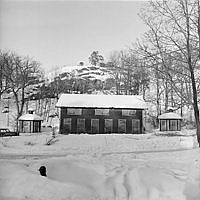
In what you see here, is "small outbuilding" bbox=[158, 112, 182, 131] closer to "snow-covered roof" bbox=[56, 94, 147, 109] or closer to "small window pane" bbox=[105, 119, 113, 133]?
"snow-covered roof" bbox=[56, 94, 147, 109]

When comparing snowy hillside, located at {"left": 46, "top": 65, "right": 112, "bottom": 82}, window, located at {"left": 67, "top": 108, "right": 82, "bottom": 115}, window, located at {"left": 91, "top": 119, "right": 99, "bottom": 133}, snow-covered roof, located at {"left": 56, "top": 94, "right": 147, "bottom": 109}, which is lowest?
window, located at {"left": 91, "top": 119, "right": 99, "bottom": 133}

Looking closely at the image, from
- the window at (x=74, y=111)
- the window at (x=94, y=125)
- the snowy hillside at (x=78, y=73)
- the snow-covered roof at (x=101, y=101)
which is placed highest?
the snowy hillside at (x=78, y=73)

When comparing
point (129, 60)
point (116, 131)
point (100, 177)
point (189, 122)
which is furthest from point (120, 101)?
point (100, 177)

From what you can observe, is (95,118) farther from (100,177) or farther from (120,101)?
(100,177)

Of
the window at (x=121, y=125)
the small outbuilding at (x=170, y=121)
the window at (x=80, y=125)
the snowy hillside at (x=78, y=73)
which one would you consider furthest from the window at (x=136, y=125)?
the snowy hillside at (x=78, y=73)

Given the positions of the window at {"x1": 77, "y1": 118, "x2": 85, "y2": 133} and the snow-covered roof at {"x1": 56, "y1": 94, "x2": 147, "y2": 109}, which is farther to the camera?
the snow-covered roof at {"x1": 56, "y1": 94, "x2": 147, "y2": 109}

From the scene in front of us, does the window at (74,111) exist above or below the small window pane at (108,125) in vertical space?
above

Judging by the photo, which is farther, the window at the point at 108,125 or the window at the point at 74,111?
the window at the point at 108,125

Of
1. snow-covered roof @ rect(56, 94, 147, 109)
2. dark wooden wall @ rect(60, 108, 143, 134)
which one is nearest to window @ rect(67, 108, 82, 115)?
dark wooden wall @ rect(60, 108, 143, 134)

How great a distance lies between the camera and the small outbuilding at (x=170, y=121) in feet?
91.2

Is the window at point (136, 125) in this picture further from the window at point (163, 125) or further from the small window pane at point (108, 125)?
the window at point (163, 125)

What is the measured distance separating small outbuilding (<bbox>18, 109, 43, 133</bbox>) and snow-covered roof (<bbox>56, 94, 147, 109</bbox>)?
300 cm

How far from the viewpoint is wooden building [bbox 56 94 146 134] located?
26.4 metres

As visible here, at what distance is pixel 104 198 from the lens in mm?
4648
